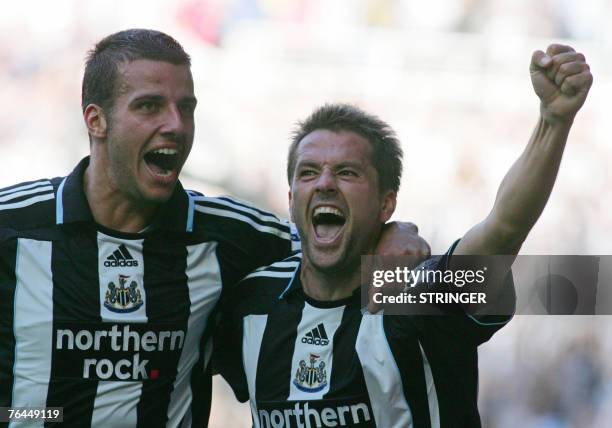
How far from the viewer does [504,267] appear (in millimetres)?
2488

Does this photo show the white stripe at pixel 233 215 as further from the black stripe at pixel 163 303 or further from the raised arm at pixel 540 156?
the raised arm at pixel 540 156

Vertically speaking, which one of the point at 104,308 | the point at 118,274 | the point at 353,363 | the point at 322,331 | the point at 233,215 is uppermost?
the point at 233,215

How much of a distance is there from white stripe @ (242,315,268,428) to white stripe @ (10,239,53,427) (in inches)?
21.5

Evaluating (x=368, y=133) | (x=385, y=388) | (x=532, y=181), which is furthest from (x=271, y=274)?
(x=532, y=181)

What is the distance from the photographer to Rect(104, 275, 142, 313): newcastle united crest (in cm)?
310

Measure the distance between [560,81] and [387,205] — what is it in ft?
3.08

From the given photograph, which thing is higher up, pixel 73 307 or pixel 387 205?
pixel 387 205

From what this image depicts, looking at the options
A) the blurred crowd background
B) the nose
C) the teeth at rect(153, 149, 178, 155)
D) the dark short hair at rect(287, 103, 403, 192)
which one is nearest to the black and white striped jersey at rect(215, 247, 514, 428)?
the nose

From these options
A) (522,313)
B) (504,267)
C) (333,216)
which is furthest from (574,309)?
(504,267)

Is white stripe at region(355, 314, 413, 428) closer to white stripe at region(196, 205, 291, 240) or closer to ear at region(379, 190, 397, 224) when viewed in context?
ear at region(379, 190, 397, 224)

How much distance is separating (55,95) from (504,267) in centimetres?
508

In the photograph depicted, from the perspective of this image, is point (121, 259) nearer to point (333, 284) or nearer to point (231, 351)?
point (231, 351)

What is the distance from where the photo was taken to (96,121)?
10.8 ft

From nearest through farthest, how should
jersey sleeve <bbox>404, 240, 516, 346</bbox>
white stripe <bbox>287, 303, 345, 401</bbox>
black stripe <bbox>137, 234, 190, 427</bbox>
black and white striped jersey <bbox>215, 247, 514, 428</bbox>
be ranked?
jersey sleeve <bbox>404, 240, 516, 346</bbox>
black and white striped jersey <bbox>215, 247, 514, 428</bbox>
white stripe <bbox>287, 303, 345, 401</bbox>
black stripe <bbox>137, 234, 190, 427</bbox>
